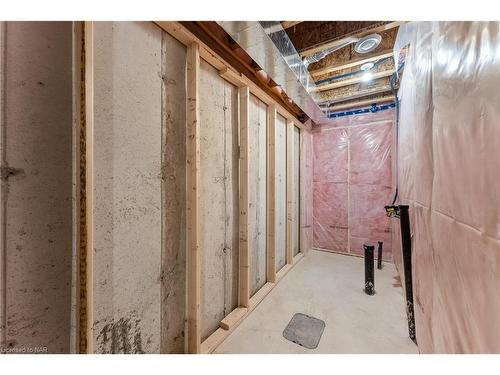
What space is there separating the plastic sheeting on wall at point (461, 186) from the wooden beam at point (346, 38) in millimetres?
507

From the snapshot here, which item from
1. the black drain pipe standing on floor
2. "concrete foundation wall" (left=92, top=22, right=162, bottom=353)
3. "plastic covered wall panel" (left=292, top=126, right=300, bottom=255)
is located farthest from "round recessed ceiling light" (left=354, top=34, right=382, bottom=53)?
"concrete foundation wall" (left=92, top=22, right=162, bottom=353)

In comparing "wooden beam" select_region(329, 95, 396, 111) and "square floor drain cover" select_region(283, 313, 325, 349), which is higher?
"wooden beam" select_region(329, 95, 396, 111)

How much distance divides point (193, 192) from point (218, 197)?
36 cm

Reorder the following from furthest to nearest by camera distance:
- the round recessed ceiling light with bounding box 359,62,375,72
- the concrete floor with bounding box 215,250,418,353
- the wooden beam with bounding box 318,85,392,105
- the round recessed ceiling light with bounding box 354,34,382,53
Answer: the wooden beam with bounding box 318,85,392,105 → the round recessed ceiling light with bounding box 359,62,375,72 → the round recessed ceiling light with bounding box 354,34,382,53 → the concrete floor with bounding box 215,250,418,353

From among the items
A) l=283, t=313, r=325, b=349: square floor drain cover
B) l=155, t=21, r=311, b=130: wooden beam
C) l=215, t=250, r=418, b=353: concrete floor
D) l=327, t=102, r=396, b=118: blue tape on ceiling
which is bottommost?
l=283, t=313, r=325, b=349: square floor drain cover

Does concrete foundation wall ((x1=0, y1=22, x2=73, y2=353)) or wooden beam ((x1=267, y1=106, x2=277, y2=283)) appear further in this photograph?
wooden beam ((x1=267, y1=106, x2=277, y2=283))

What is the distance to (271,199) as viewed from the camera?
7.77ft

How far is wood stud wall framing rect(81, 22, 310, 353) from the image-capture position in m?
0.85

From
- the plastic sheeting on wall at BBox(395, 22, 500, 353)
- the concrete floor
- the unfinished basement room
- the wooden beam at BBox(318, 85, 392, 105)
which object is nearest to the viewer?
the plastic sheeting on wall at BBox(395, 22, 500, 353)

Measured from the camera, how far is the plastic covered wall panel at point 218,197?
1527 millimetres

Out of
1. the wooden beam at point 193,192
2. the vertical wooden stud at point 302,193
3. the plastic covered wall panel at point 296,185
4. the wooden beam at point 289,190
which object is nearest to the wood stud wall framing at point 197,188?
the wooden beam at point 193,192

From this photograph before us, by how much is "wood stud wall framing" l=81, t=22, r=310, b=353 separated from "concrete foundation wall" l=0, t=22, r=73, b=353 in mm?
143

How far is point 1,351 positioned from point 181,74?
1.57 meters

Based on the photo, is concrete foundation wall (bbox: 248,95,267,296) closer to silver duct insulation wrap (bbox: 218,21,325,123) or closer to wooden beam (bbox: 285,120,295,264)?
silver duct insulation wrap (bbox: 218,21,325,123)
